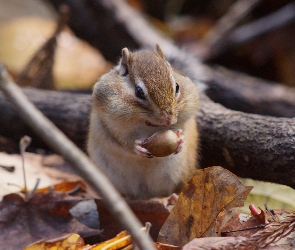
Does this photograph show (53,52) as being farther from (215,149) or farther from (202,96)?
(215,149)

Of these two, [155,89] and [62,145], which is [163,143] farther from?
[62,145]

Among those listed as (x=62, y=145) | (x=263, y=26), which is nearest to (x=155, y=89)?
(x=62, y=145)

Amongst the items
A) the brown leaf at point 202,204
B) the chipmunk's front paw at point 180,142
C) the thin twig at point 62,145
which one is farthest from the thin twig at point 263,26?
the thin twig at point 62,145

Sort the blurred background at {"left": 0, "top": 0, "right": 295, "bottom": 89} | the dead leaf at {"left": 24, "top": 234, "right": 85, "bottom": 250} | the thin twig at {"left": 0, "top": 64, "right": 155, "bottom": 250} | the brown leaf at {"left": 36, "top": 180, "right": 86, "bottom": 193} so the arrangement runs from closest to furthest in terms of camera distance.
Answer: the thin twig at {"left": 0, "top": 64, "right": 155, "bottom": 250}, the dead leaf at {"left": 24, "top": 234, "right": 85, "bottom": 250}, the brown leaf at {"left": 36, "top": 180, "right": 86, "bottom": 193}, the blurred background at {"left": 0, "top": 0, "right": 295, "bottom": 89}

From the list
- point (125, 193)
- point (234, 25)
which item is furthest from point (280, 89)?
point (125, 193)

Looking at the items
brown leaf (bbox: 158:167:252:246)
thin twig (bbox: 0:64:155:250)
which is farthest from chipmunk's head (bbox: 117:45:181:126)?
thin twig (bbox: 0:64:155:250)

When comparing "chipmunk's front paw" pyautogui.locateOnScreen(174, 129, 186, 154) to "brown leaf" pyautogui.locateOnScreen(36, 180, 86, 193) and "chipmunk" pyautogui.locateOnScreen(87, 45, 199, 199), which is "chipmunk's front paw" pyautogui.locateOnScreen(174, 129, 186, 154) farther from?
"brown leaf" pyautogui.locateOnScreen(36, 180, 86, 193)
